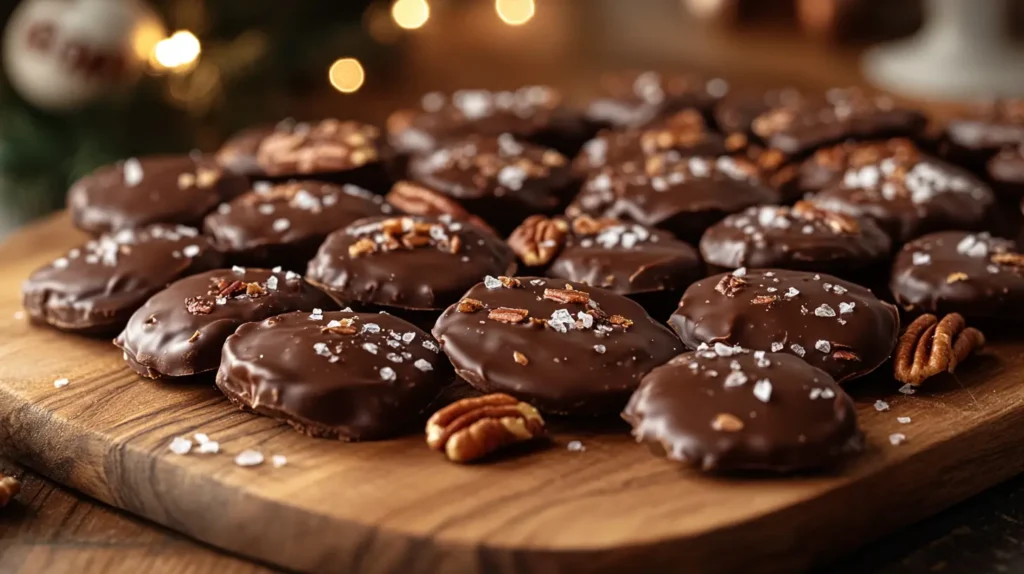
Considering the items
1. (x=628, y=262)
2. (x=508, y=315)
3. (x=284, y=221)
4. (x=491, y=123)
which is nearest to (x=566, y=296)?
(x=508, y=315)

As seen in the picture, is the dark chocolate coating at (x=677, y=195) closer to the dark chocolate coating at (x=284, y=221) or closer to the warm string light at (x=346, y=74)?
the dark chocolate coating at (x=284, y=221)

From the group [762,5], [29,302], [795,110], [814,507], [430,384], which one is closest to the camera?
[814,507]

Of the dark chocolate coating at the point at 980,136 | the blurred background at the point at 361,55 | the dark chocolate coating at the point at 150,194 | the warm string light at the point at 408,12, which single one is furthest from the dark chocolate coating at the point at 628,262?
the warm string light at the point at 408,12

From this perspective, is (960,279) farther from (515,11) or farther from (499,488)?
(515,11)

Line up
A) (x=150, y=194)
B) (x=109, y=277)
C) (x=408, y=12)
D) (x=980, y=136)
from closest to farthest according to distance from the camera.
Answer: (x=109, y=277) < (x=150, y=194) < (x=980, y=136) < (x=408, y=12)

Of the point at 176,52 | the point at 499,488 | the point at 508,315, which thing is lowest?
the point at 499,488

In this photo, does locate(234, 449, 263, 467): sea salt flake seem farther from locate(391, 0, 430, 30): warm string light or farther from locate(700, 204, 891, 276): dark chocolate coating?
locate(391, 0, 430, 30): warm string light

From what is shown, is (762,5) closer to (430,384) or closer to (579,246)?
(579,246)

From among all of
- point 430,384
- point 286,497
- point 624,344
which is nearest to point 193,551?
point 286,497
